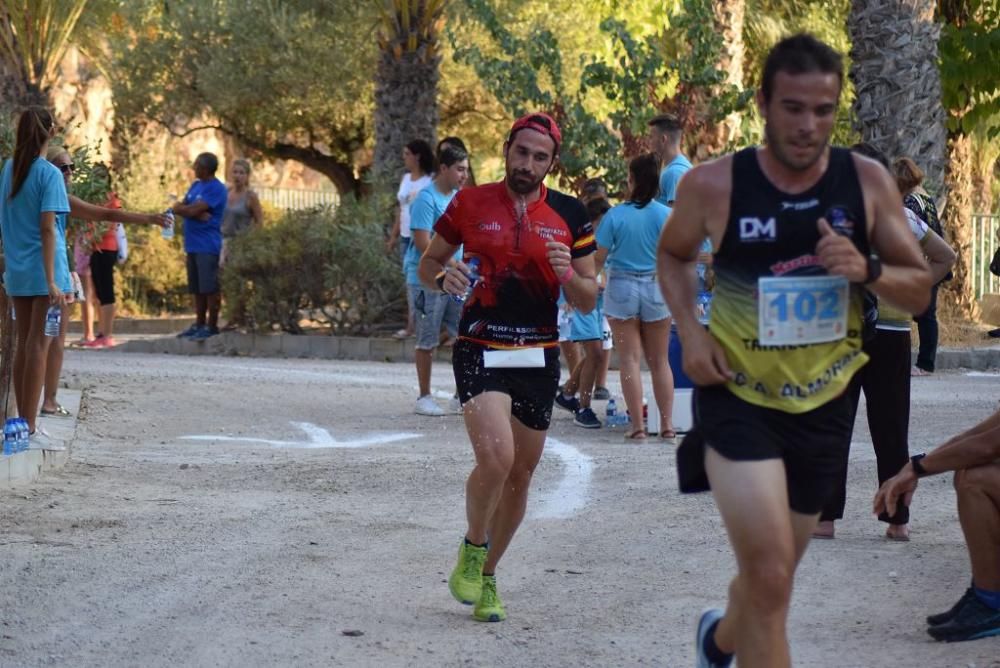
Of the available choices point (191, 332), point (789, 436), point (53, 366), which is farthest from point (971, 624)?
point (191, 332)

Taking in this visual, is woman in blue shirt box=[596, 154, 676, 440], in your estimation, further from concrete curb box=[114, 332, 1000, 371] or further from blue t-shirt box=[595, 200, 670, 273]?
concrete curb box=[114, 332, 1000, 371]

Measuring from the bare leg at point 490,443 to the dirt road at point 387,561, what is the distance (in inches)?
19.3

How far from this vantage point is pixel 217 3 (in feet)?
95.4

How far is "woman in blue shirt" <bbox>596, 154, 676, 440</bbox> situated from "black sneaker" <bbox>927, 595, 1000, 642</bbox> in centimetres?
519

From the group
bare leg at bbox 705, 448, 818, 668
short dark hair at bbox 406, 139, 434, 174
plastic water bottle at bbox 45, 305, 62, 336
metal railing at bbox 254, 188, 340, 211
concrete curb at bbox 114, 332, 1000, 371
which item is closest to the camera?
bare leg at bbox 705, 448, 818, 668

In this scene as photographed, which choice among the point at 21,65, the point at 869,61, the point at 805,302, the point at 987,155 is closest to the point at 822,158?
the point at 805,302

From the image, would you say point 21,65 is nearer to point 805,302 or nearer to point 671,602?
point 671,602

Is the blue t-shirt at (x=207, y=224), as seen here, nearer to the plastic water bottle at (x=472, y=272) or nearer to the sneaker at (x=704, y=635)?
the plastic water bottle at (x=472, y=272)

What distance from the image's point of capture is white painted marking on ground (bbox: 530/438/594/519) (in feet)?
27.7

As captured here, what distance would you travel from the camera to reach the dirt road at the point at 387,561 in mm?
5699

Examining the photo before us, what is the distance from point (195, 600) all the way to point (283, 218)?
42.0 feet

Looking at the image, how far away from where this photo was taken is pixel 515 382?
612cm

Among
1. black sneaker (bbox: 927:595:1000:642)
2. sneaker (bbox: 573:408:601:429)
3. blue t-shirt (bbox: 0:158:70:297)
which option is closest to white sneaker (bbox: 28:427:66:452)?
blue t-shirt (bbox: 0:158:70:297)

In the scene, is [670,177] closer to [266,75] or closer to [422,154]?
[422,154]
